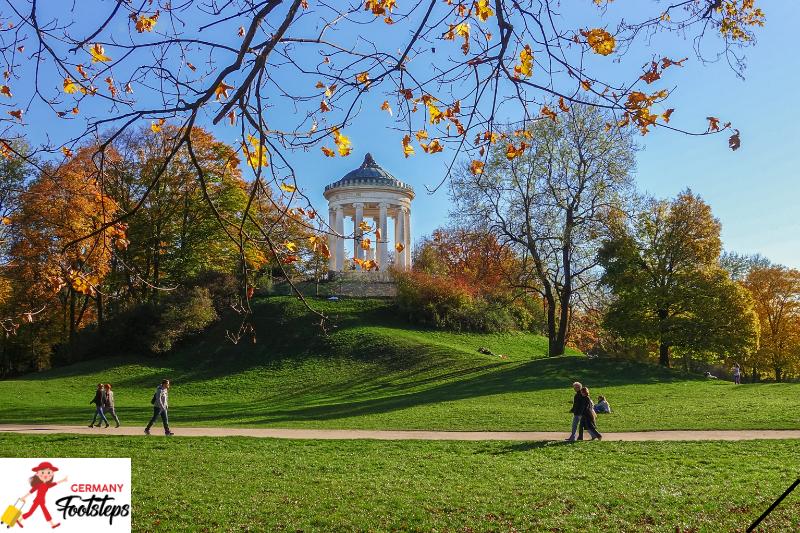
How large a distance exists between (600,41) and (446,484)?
7.53m

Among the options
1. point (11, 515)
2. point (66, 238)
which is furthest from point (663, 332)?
point (11, 515)

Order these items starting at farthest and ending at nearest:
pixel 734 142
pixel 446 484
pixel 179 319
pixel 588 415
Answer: pixel 179 319, pixel 588 415, pixel 446 484, pixel 734 142

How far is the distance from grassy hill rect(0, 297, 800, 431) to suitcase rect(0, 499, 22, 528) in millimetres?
11755

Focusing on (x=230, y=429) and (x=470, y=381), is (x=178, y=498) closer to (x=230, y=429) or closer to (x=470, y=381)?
(x=230, y=429)

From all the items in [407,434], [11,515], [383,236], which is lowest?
[407,434]

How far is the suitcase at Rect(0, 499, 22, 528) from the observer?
7100 millimetres

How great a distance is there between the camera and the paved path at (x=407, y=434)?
15.3 m

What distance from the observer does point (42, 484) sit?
24.9 feet

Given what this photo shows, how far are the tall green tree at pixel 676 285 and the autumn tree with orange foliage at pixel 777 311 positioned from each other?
43.7ft

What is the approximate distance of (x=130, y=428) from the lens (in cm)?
1880

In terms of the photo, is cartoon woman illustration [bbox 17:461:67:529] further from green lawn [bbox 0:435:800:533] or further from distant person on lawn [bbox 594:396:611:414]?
distant person on lawn [bbox 594:396:611:414]

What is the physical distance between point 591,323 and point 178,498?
2728 cm

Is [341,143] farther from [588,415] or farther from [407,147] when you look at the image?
[588,415]

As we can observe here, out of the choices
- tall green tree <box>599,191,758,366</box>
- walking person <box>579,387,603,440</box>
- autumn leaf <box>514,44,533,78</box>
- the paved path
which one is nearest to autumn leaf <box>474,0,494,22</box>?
autumn leaf <box>514,44,533,78</box>
